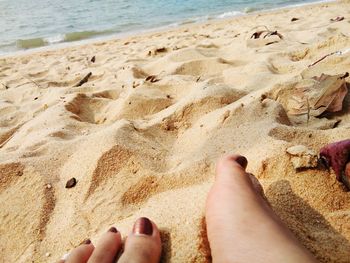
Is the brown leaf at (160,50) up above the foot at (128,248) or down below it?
below

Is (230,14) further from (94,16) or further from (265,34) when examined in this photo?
(265,34)

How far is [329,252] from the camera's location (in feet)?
3.60

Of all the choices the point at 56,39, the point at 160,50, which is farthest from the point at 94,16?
the point at 160,50

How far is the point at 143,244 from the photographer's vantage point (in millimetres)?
1152

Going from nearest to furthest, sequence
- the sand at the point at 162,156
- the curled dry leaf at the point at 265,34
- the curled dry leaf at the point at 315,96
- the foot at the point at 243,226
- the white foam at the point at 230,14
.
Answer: the foot at the point at 243,226 < the sand at the point at 162,156 < the curled dry leaf at the point at 315,96 < the curled dry leaf at the point at 265,34 < the white foam at the point at 230,14

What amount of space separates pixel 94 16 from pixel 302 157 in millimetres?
8416

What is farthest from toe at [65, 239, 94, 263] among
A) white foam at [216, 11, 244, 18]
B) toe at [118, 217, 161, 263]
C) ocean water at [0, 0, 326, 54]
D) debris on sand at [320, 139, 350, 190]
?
white foam at [216, 11, 244, 18]

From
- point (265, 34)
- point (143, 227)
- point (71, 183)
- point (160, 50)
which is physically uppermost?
point (143, 227)

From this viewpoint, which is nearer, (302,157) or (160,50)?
(302,157)

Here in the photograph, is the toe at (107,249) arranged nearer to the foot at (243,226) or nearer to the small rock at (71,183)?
the foot at (243,226)

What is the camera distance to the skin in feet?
3.30

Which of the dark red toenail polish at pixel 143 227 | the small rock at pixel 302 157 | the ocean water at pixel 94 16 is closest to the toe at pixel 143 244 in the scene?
the dark red toenail polish at pixel 143 227

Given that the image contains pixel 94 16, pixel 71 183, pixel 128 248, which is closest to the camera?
pixel 128 248

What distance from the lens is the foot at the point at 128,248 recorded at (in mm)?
1133
